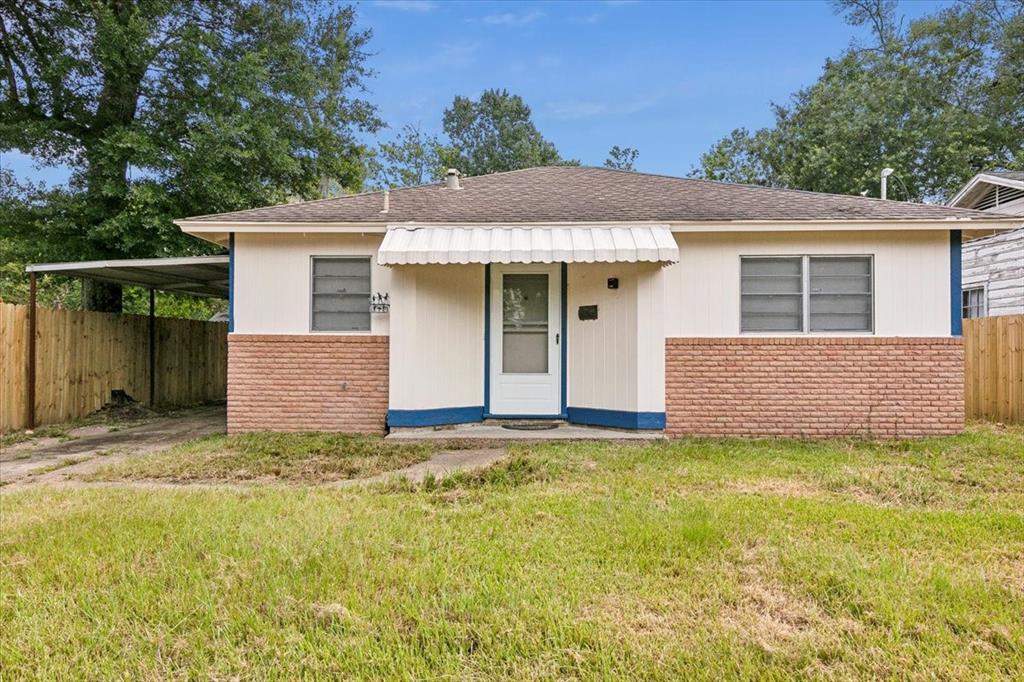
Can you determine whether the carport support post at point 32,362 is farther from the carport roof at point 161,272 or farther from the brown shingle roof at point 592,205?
the brown shingle roof at point 592,205

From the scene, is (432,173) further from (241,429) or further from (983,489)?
(983,489)

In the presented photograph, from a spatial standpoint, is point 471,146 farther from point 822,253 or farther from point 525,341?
point 822,253

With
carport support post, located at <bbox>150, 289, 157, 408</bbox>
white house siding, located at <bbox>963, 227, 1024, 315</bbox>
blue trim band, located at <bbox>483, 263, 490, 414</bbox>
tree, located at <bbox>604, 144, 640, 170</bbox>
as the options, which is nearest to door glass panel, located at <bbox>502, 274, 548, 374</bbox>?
blue trim band, located at <bbox>483, 263, 490, 414</bbox>

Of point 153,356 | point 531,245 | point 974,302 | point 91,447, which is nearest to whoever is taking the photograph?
point 531,245

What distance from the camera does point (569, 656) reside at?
2805mm

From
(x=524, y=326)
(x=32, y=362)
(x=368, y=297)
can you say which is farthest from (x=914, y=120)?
(x=32, y=362)

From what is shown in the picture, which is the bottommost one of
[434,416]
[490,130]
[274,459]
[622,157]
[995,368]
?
[274,459]

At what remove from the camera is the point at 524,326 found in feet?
31.8

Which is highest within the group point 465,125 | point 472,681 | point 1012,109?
point 465,125

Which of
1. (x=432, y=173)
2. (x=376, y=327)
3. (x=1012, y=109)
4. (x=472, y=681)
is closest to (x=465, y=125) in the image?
(x=432, y=173)

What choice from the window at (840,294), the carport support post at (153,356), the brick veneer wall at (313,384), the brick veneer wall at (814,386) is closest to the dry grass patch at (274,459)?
the brick veneer wall at (313,384)

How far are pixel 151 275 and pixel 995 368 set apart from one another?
1696cm

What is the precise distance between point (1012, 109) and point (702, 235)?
85.7ft

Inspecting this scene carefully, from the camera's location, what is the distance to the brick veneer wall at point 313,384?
9.29 m
